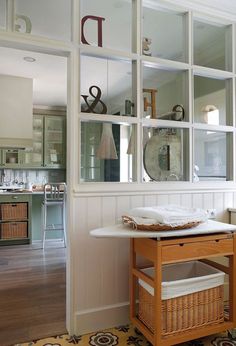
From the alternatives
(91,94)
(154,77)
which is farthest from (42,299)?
(154,77)

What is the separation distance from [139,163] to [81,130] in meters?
0.52

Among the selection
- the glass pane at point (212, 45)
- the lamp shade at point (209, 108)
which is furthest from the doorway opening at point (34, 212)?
the lamp shade at point (209, 108)

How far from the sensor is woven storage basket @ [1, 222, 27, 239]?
4660 millimetres

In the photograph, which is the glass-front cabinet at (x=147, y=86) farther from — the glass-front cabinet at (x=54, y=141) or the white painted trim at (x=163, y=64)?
the glass-front cabinet at (x=54, y=141)

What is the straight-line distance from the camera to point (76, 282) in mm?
2037

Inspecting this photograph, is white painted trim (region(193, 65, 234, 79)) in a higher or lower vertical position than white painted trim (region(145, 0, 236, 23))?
lower

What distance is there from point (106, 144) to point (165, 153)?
1.78 ft

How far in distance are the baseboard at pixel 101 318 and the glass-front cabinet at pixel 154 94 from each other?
94 cm

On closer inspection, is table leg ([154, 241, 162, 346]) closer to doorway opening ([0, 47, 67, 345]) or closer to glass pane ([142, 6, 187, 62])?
doorway opening ([0, 47, 67, 345])

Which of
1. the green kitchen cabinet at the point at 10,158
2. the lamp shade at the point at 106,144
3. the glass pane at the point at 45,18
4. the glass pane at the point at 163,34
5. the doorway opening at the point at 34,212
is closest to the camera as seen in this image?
the glass pane at the point at 45,18

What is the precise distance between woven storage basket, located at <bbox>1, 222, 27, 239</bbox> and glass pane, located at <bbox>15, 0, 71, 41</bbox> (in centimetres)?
329

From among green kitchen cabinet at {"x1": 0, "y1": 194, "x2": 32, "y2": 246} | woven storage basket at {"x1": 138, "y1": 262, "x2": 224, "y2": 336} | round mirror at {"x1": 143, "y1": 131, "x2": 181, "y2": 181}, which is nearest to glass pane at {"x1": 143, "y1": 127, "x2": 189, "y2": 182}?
round mirror at {"x1": 143, "y1": 131, "x2": 181, "y2": 181}

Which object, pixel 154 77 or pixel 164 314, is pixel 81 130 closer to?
pixel 154 77

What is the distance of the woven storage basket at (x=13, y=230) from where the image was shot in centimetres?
466
